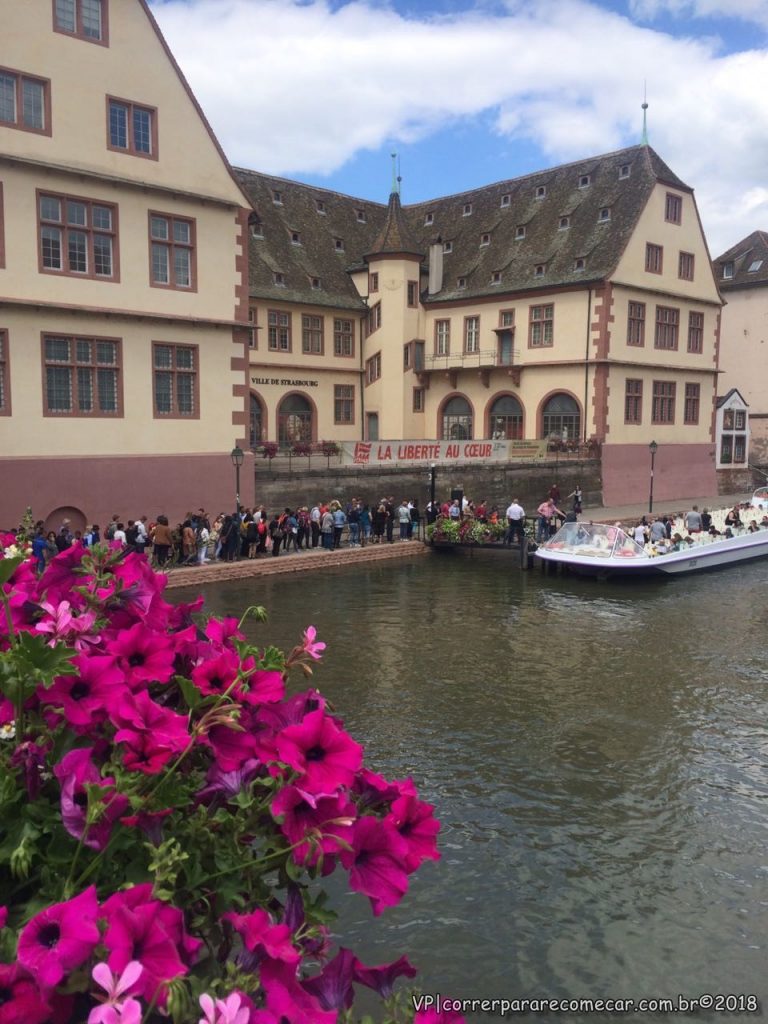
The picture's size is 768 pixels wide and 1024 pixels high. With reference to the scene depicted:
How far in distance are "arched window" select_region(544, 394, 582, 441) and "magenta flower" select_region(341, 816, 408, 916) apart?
3864 cm

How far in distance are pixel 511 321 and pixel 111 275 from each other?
2365cm

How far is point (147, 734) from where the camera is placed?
8.47ft

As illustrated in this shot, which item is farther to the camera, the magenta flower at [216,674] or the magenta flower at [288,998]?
the magenta flower at [216,674]

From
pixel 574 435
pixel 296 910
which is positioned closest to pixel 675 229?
pixel 574 435

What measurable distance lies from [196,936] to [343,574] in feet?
71.4

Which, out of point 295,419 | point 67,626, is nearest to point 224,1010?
point 67,626

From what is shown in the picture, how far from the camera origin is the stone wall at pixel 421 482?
29172 mm

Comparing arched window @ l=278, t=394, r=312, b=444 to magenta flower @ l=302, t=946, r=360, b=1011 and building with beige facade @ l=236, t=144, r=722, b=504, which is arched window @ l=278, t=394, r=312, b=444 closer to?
building with beige facade @ l=236, t=144, r=722, b=504

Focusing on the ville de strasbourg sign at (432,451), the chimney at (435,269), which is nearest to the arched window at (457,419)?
the chimney at (435,269)

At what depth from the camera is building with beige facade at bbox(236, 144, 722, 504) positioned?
40188 millimetres

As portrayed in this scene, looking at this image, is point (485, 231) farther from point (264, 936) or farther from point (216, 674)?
point (264, 936)

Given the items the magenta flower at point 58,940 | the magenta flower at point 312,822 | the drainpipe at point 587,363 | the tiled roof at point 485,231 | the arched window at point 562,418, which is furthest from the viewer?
the arched window at point 562,418

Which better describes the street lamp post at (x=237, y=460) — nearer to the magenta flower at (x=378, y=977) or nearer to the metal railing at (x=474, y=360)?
the metal railing at (x=474, y=360)

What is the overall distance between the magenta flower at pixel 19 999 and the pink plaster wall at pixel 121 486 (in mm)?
21925
